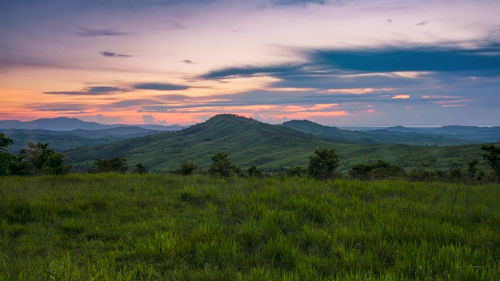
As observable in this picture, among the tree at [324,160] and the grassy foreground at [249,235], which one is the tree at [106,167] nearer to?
the grassy foreground at [249,235]

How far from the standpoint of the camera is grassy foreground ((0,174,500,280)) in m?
4.13

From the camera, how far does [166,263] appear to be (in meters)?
4.69

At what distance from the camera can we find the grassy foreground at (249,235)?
163 inches

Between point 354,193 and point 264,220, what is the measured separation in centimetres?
428

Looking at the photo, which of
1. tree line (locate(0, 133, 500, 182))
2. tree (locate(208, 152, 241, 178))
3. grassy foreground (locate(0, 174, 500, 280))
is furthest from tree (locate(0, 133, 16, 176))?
grassy foreground (locate(0, 174, 500, 280))

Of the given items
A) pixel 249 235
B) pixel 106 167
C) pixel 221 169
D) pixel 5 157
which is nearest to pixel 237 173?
pixel 221 169

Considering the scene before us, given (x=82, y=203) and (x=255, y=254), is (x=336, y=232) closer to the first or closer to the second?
(x=255, y=254)

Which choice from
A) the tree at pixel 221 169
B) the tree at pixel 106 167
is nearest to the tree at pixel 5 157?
the tree at pixel 106 167

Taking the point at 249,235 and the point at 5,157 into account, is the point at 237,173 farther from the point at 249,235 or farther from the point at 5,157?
the point at 5,157

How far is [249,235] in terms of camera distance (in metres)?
5.62

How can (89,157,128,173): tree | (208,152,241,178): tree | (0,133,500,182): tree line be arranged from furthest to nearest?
(208,152,241,178): tree
(89,157,128,173): tree
(0,133,500,182): tree line

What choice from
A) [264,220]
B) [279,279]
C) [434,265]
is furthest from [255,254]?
[434,265]

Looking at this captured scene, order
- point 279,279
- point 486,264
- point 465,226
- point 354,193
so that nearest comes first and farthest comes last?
point 279,279
point 486,264
point 465,226
point 354,193

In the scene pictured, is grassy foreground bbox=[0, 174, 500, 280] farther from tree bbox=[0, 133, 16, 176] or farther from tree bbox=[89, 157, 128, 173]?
tree bbox=[0, 133, 16, 176]
